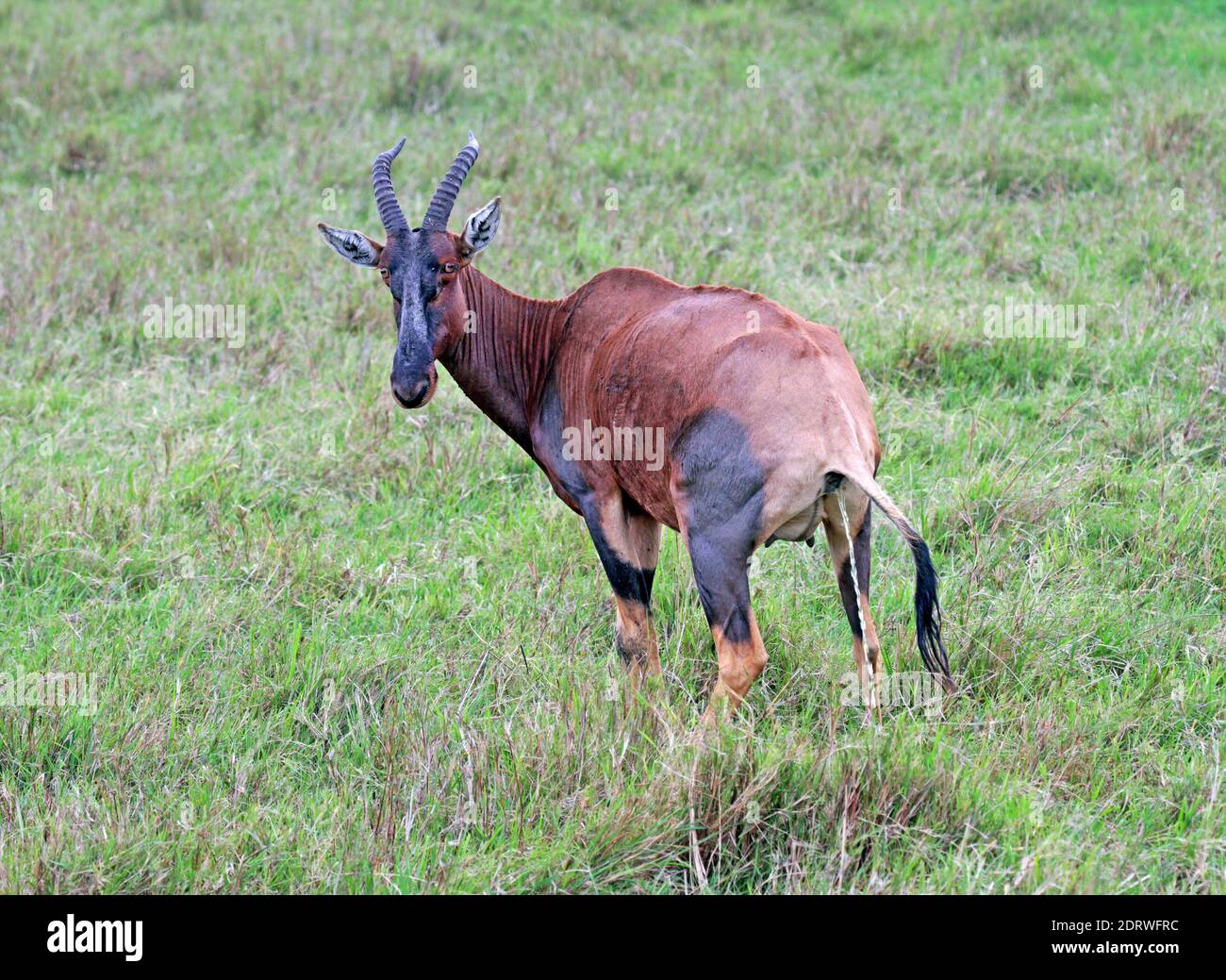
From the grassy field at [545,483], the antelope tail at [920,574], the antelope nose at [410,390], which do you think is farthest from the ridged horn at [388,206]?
the antelope tail at [920,574]

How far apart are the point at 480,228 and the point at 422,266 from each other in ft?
1.35

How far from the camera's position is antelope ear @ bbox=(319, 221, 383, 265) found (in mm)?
6109

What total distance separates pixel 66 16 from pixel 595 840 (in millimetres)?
13722

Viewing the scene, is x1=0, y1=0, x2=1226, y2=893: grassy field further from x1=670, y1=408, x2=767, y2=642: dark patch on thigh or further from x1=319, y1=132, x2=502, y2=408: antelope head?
x1=319, y1=132, x2=502, y2=408: antelope head

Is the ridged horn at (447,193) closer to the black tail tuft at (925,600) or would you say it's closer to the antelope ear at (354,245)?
the antelope ear at (354,245)

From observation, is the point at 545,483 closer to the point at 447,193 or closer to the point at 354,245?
the point at 354,245

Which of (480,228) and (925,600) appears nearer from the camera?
(925,600)

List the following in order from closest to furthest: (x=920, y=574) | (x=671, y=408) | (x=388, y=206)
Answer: (x=920, y=574)
(x=671, y=408)
(x=388, y=206)

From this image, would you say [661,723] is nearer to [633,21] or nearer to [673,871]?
[673,871]

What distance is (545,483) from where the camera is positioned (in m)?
7.68

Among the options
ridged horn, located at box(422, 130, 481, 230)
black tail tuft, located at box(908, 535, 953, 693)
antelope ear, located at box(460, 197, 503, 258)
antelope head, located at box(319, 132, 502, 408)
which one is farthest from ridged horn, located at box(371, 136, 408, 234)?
black tail tuft, located at box(908, 535, 953, 693)

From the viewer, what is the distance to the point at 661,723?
5062 millimetres

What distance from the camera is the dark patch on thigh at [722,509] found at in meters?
4.93

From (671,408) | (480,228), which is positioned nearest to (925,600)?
(671,408)
